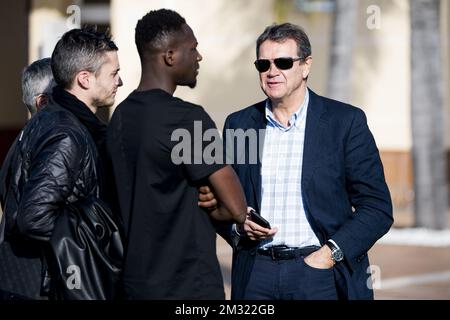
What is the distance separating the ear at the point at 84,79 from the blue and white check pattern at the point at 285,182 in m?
0.91

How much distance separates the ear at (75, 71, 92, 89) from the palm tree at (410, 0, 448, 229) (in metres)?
11.4

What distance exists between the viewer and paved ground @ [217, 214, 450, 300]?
10320mm

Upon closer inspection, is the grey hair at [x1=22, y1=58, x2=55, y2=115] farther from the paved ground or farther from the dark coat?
the paved ground

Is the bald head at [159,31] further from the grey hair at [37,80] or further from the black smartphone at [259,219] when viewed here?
the grey hair at [37,80]

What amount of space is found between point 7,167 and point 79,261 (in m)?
0.66

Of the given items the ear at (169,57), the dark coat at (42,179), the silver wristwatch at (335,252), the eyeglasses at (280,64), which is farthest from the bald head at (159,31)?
the silver wristwatch at (335,252)

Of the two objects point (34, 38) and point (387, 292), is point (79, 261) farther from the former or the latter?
point (34, 38)

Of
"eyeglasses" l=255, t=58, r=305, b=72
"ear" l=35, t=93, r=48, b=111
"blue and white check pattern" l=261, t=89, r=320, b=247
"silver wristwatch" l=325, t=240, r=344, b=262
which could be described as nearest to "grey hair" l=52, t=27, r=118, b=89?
"ear" l=35, t=93, r=48, b=111

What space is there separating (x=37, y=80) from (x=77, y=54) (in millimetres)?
777

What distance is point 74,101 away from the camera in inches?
168

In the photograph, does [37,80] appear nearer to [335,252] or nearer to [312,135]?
[312,135]

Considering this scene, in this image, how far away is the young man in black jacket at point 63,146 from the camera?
4.01 meters

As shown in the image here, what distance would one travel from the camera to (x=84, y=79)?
14.1ft

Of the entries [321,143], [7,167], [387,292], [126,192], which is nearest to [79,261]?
[126,192]
